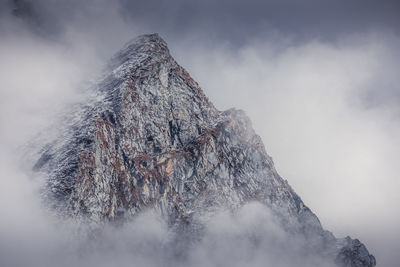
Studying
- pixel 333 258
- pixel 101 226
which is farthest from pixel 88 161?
pixel 333 258

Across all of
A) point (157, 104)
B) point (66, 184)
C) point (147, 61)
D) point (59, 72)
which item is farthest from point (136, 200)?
point (59, 72)

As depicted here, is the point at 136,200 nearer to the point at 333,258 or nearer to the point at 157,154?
the point at 157,154

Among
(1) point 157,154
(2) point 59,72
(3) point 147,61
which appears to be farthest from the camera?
(2) point 59,72

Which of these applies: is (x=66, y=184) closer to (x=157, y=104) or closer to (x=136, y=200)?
(x=136, y=200)

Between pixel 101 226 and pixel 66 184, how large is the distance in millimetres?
16648

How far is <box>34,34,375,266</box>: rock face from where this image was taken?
12781 cm

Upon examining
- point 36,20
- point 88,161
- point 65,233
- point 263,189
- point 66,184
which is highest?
point 36,20

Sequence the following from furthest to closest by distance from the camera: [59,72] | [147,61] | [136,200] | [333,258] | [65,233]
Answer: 1. [333,258]
2. [59,72]
3. [147,61]
4. [136,200]
5. [65,233]

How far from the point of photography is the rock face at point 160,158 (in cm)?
12781

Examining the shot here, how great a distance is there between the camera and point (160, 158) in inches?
5945

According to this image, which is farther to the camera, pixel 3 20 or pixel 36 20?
pixel 36 20

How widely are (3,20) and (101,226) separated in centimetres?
8801

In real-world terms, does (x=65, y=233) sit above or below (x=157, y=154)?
below

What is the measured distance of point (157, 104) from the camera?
160m
